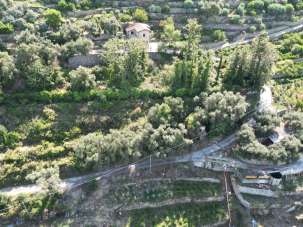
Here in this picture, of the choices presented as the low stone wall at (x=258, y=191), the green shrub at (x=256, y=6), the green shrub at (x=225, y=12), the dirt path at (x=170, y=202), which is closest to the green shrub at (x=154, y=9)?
the green shrub at (x=225, y=12)

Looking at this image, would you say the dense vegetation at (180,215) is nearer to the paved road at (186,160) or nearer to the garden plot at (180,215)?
the garden plot at (180,215)

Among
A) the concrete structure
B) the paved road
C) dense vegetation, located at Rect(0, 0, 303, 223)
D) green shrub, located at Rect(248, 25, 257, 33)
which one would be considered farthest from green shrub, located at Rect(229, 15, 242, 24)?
the paved road

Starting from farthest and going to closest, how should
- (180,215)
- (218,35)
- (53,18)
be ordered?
(218,35)
(53,18)
(180,215)

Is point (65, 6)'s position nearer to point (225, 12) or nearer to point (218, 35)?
point (218, 35)

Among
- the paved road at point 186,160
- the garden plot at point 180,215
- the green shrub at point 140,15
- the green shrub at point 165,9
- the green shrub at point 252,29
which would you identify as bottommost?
the garden plot at point 180,215

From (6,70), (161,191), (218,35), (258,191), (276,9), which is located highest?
(276,9)

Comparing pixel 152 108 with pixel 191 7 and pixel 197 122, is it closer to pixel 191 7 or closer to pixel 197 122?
pixel 197 122

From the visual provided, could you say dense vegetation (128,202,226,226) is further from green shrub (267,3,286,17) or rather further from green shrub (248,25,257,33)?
green shrub (267,3,286,17)

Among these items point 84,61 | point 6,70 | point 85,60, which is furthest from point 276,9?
point 6,70
